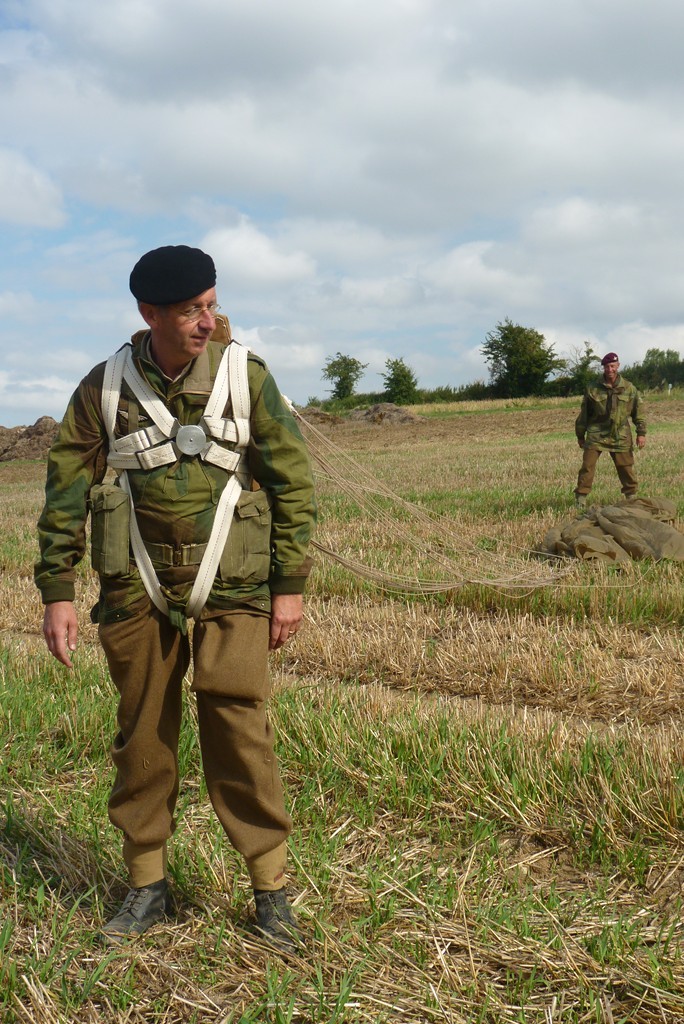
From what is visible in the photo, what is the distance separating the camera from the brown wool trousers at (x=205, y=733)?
3.15m

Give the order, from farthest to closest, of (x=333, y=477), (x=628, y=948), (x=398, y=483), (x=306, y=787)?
(x=398, y=483), (x=333, y=477), (x=306, y=787), (x=628, y=948)

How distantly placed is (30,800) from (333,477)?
7.62 feet

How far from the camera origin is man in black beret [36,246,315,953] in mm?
3154

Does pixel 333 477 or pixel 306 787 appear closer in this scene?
pixel 306 787

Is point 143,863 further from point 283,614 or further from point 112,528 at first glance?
point 112,528

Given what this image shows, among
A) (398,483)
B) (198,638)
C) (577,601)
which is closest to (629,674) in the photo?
(577,601)

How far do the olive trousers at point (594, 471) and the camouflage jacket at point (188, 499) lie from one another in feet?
35.7

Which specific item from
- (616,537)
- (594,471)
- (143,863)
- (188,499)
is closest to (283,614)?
(188,499)

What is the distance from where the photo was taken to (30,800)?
4.30 meters

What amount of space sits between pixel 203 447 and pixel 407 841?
1769 millimetres

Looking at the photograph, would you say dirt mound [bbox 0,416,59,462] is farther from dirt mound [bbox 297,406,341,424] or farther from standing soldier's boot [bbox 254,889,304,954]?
standing soldier's boot [bbox 254,889,304,954]

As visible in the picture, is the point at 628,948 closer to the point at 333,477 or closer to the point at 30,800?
the point at 30,800

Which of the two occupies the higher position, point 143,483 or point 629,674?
point 143,483

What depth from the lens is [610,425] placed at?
46.3 ft
